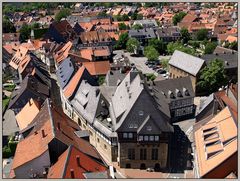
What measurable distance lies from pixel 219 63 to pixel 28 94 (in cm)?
5174

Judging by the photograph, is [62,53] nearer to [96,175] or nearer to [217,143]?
[96,175]

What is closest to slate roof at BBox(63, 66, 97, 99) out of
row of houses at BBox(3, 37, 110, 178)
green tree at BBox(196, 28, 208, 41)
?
row of houses at BBox(3, 37, 110, 178)

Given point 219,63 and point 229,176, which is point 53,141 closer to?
point 229,176

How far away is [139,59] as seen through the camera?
5684 inches

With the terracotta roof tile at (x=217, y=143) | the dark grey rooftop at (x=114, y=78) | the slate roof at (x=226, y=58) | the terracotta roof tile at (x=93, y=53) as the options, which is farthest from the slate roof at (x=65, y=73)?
the terracotta roof tile at (x=217, y=143)

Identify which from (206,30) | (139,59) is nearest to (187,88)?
(139,59)

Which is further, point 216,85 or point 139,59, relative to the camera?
point 139,59

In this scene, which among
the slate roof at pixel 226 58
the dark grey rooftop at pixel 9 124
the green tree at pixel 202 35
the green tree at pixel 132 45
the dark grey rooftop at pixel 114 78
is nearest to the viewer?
the dark grey rooftop at pixel 9 124

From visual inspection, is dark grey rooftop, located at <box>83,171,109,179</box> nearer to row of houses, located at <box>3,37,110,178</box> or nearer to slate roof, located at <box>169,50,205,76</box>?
row of houses, located at <box>3,37,110,178</box>

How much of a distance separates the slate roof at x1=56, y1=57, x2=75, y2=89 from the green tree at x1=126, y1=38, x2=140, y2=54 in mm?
51798

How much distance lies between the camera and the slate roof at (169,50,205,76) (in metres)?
98.3

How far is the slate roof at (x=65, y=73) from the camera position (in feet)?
300

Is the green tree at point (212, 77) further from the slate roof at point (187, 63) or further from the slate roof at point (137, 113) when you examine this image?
the slate roof at point (137, 113)

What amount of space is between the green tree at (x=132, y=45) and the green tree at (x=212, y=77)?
55.3 metres
